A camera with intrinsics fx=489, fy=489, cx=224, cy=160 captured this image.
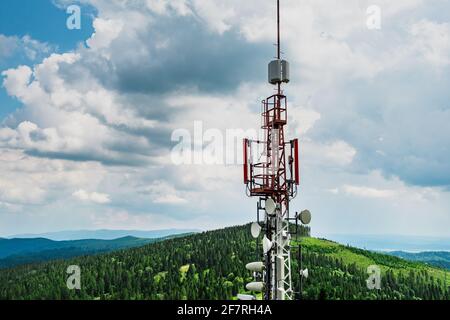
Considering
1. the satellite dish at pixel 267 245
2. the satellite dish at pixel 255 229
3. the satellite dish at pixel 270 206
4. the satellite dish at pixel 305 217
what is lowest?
the satellite dish at pixel 267 245

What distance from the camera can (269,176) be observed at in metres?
25.1

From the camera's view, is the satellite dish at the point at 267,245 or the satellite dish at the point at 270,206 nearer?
the satellite dish at the point at 267,245

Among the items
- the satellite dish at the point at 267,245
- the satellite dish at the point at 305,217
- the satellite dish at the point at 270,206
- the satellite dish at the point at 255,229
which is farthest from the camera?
the satellite dish at the point at 255,229

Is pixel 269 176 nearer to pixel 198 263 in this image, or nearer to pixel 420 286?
pixel 198 263

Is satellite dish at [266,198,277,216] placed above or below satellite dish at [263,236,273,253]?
above

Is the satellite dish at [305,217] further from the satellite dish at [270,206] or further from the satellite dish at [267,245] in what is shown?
the satellite dish at [267,245]

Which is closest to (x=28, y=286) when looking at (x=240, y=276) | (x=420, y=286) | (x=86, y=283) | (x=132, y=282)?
(x=86, y=283)

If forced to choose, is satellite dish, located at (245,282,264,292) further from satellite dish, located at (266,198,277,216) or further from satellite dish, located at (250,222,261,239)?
satellite dish, located at (266,198,277,216)

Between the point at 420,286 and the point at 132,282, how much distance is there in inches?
4507

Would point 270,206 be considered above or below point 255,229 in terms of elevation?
above

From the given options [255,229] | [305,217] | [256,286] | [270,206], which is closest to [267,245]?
[255,229]

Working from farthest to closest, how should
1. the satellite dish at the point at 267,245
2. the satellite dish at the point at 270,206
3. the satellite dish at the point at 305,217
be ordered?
the satellite dish at the point at 305,217, the satellite dish at the point at 270,206, the satellite dish at the point at 267,245

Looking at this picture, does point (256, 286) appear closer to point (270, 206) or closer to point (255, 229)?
point (255, 229)

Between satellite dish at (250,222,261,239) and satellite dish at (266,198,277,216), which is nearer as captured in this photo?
satellite dish at (266,198,277,216)
